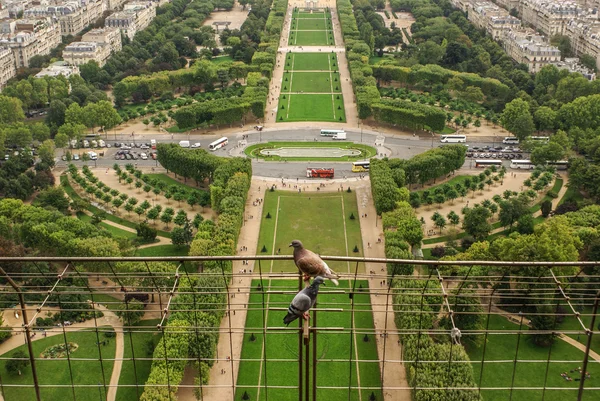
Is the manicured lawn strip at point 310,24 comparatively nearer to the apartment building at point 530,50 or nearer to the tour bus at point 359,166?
the apartment building at point 530,50

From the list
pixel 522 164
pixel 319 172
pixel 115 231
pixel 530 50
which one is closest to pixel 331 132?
pixel 319 172

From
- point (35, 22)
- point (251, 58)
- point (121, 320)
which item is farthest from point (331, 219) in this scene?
point (35, 22)

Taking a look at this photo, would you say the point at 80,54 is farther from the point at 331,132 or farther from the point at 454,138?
the point at 454,138

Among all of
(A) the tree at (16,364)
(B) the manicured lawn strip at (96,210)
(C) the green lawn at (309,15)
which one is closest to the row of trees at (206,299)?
(B) the manicured lawn strip at (96,210)

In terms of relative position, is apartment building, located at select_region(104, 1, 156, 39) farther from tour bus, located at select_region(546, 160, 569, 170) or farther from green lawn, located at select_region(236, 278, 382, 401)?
green lawn, located at select_region(236, 278, 382, 401)

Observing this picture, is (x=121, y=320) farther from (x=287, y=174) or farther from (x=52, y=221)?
(x=287, y=174)

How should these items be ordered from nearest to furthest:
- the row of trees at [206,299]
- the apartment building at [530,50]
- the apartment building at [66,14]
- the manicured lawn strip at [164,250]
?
the row of trees at [206,299], the manicured lawn strip at [164,250], the apartment building at [530,50], the apartment building at [66,14]
